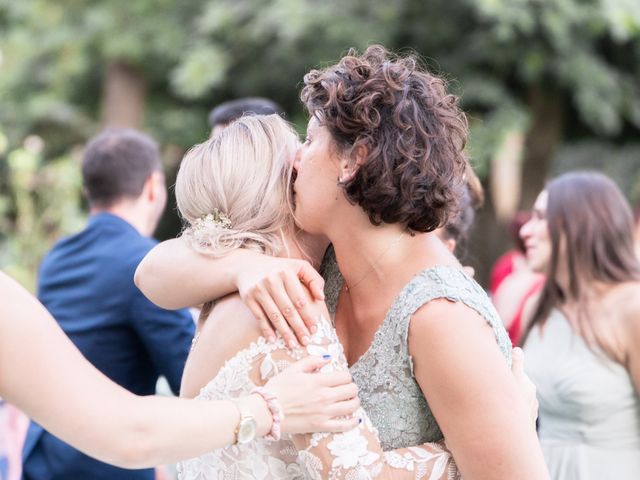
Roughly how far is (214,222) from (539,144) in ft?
32.2

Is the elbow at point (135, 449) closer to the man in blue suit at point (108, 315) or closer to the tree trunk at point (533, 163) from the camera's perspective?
the man in blue suit at point (108, 315)

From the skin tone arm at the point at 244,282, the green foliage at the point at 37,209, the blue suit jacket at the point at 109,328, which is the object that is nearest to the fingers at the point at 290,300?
the skin tone arm at the point at 244,282

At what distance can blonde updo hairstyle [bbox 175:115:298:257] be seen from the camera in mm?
2156

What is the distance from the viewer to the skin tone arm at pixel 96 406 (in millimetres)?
1601

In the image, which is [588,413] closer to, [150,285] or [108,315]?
[108,315]

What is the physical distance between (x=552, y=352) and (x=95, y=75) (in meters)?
10.4

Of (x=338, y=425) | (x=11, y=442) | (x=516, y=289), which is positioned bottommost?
Answer: (x=11, y=442)

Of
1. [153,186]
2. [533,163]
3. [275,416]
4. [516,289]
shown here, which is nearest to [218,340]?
[275,416]

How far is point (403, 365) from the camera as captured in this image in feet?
6.63

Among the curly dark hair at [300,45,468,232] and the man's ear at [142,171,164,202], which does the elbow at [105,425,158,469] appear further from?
the man's ear at [142,171,164,202]

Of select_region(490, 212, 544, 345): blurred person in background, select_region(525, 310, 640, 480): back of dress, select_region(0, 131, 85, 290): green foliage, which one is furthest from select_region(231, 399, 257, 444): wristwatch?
select_region(0, 131, 85, 290): green foliage

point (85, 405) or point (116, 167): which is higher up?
point (116, 167)

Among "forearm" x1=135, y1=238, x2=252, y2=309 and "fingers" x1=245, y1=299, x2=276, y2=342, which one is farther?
"forearm" x1=135, y1=238, x2=252, y2=309

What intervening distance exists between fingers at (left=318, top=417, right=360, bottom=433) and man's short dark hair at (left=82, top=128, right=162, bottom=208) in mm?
2005
